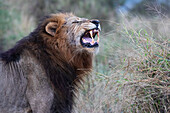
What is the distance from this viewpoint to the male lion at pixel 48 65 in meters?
4.41

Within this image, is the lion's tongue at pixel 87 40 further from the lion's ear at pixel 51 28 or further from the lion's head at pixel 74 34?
the lion's ear at pixel 51 28

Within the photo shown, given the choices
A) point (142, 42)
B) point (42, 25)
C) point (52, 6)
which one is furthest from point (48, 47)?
point (52, 6)

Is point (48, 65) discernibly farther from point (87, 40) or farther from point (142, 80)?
point (142, 80)

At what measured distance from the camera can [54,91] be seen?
4.47 meters

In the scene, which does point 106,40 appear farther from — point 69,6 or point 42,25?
point 69,6

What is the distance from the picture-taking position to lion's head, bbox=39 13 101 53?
480cm

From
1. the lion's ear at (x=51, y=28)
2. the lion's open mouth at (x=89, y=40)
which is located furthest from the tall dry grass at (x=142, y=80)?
the lion's ear at (x=51, y=28)

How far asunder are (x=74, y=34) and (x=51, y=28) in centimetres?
43

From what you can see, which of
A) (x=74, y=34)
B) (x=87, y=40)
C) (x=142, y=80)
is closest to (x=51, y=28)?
(x=74, y=34)

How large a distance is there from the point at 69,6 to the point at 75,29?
1232 cm

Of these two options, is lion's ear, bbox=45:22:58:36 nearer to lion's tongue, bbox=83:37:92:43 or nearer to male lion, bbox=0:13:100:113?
male lion, bbox=0:13:100:113

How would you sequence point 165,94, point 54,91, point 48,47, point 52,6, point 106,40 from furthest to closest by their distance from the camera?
1. point 52,6
2. point 106,40
3. point 48,47
4. point 54,91
5. point 165,94

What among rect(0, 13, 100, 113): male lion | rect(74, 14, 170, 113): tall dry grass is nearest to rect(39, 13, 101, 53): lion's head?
rect(0, 13, 100, 113): male lion

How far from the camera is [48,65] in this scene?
4664mm
